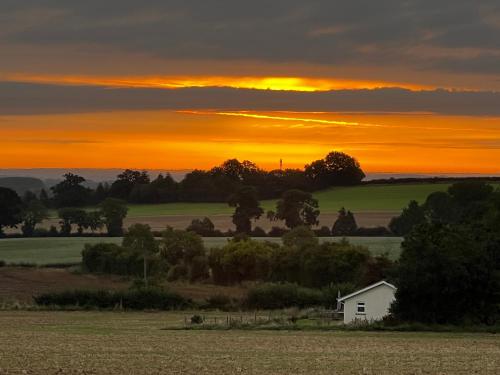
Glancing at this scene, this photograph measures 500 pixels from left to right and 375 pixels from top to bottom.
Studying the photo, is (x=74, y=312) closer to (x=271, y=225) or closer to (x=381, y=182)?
(x=271, y=225)

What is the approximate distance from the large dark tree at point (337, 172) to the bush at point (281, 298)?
101897 millimetres

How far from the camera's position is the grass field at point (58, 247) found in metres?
134

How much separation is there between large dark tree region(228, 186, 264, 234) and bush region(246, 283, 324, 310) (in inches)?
3215

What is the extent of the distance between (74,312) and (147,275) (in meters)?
34.3

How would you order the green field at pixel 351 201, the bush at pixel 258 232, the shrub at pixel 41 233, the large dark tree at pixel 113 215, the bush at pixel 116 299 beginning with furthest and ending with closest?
the shrub at pixel 41 233 → the bush at pixel 258 232 → the large dark tree at pixel 113 215 → the green field at pixel 351 201 → the bush at pixel 116 299

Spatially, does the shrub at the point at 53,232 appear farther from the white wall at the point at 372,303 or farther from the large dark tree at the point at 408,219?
the white wall at the point at 372,303

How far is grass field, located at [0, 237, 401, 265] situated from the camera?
134 metres

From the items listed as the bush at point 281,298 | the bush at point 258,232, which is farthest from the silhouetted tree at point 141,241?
the bush at point 258,232

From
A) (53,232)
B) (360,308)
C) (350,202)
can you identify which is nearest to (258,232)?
(350,202)

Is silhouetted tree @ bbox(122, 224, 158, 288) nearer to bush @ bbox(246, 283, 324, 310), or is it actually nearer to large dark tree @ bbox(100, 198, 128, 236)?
bush @ bbox(246, 283, 324, 310)

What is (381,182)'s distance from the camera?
619 ft

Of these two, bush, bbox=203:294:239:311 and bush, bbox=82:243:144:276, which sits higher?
bush, bbox=82:243:144:276

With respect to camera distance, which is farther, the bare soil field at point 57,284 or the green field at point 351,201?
the green field at point 351,201

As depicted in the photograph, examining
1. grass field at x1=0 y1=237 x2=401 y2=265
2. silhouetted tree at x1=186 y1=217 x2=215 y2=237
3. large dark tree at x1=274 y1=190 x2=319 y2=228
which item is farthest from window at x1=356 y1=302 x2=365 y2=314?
large dark tree at x1=274 y1=190 x2=319 y2=228
